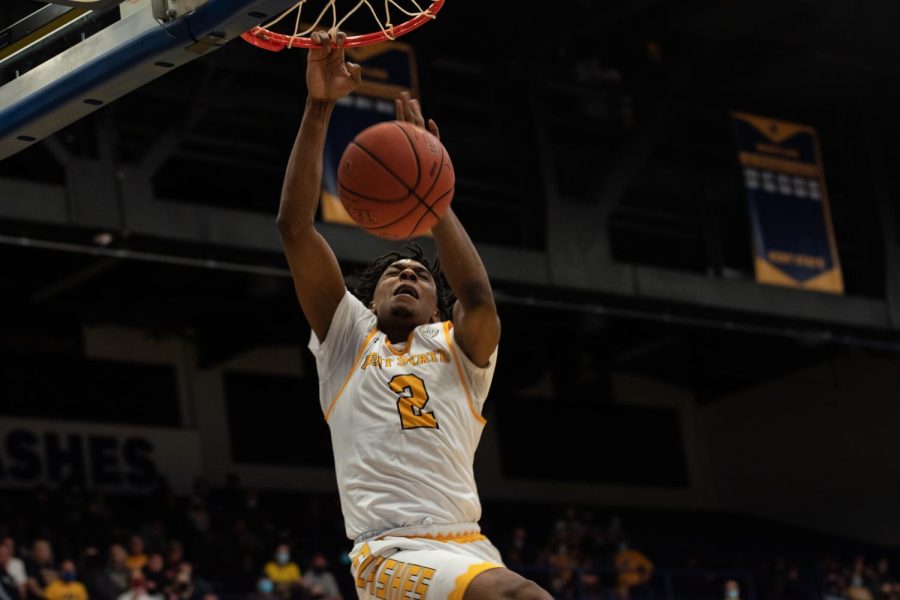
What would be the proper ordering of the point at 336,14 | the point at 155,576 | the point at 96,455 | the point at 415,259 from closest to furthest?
the point at 415,259
the point at 336,14
the point at 155,576
the point at 96,455

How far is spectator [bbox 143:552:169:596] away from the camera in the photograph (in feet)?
52.4

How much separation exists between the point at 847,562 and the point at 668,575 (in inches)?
279

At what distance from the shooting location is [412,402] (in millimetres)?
5891

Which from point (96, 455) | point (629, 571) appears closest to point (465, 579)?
point (629, 571)

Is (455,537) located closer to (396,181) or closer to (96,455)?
(396,181)

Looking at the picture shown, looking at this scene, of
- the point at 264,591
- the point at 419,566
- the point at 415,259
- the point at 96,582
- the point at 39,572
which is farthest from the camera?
the point at 264,591

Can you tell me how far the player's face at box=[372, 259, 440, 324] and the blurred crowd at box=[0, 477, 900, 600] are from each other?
9.61 m

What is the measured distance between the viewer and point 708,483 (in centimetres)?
3050

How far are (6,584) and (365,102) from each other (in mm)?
5981

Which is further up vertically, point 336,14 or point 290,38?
point 336,14

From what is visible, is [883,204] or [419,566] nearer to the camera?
[419,566]

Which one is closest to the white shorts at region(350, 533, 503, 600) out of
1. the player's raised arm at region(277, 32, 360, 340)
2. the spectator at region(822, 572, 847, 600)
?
the player's raised arm at region(277, 32, 360, 340)

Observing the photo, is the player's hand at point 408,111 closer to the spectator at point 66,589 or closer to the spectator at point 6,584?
the spectator at point 6,584

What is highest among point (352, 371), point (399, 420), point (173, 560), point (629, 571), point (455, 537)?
point (629, 571)
